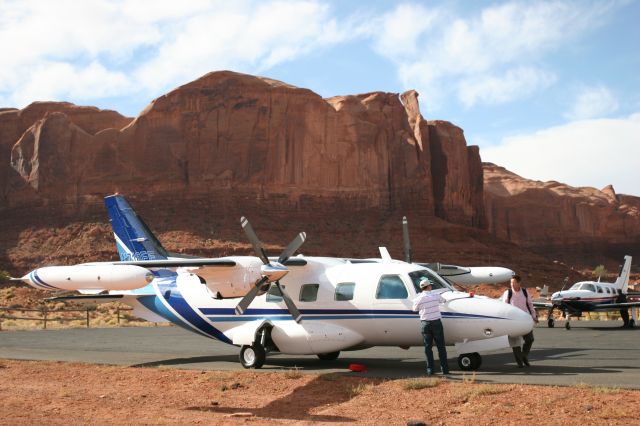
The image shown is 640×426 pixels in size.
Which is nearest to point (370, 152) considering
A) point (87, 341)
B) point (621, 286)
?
point (621, 286)

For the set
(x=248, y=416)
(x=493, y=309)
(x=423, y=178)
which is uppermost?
(x=423, y=178)

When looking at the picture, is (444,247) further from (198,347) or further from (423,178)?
(198,347)

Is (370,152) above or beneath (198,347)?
above

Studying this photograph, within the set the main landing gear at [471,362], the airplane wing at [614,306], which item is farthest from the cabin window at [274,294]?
the airplane wing at [614,306]

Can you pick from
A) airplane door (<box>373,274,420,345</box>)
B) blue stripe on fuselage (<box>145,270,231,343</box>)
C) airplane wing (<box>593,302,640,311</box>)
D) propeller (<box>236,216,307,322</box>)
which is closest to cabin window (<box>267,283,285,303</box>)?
propeller (<box>236,216,307,322</box>)

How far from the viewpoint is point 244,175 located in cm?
9950

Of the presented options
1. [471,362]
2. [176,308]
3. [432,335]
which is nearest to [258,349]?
[176,308]

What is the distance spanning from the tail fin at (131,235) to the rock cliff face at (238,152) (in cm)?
7172

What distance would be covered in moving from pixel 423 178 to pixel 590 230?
47146 mm

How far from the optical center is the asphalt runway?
552 inches

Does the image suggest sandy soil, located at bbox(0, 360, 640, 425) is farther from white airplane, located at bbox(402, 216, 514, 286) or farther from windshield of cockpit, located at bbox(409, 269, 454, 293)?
white airplane, located at bbox(402, 216, 514, 286)

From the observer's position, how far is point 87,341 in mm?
27172

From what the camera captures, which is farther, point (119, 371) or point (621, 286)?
point (621, 286)

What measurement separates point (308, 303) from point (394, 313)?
226 centimetres
